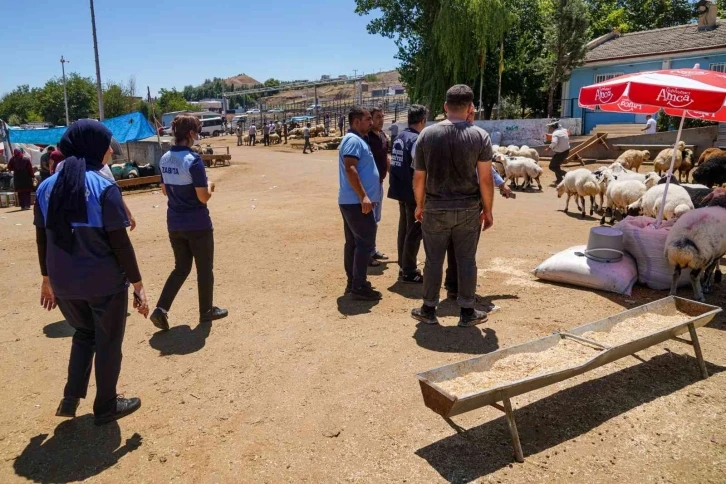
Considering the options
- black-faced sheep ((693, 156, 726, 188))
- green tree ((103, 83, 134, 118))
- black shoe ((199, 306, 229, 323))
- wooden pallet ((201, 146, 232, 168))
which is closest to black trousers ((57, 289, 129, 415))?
→ black shoe ((199, 306, 229, 323))

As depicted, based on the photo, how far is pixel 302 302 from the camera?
5.82 meters

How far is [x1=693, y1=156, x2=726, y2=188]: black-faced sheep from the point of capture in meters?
9.74

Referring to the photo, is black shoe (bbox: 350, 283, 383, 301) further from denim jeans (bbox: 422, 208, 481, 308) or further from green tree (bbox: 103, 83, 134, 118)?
green tree (bbox: 103, 83, 134, 118)

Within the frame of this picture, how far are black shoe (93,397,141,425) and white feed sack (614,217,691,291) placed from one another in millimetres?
5099

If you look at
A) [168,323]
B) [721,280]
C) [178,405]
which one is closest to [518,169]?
[721,280]

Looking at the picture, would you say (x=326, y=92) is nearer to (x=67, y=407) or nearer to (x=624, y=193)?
(x=624, y=193)

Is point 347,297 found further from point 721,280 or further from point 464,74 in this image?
point 464,74

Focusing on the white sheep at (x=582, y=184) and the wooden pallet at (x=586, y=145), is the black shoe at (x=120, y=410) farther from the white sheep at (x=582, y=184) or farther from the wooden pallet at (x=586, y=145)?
the wooden pallet at (x=586, y=145)

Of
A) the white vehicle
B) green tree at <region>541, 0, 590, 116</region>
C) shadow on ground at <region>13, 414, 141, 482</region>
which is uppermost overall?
green tree at <region>541, 0, 590, 116</region>

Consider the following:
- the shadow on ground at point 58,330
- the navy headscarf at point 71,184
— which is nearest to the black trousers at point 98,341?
the navy headscarf at point 71,184

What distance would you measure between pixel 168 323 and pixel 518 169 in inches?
444

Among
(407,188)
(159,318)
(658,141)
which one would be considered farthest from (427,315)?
(658,141)

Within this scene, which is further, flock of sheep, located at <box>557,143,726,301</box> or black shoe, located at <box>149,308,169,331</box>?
flock of sheep, located at <box>557,143,726,301</box>

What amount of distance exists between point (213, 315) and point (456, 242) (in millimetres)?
2399
